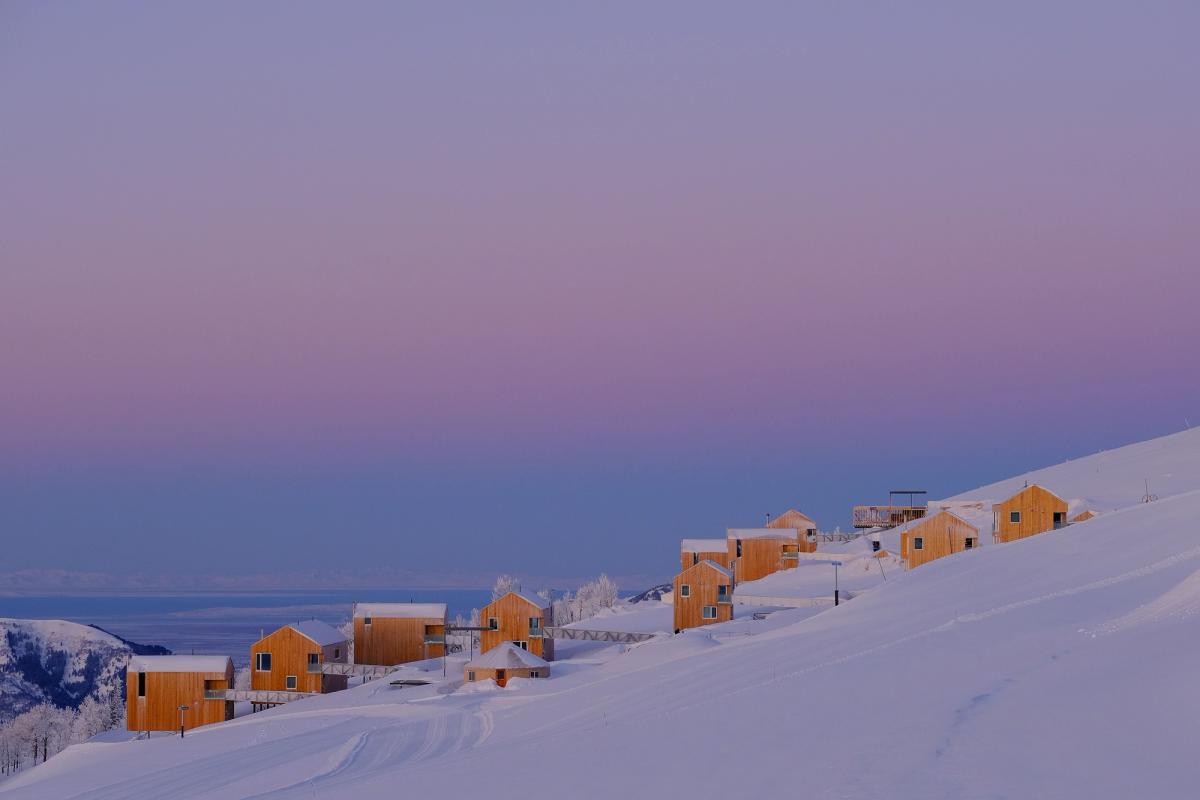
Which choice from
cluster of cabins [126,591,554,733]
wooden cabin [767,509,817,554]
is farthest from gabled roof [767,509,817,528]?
cluster of cabins [126,591,554,733]

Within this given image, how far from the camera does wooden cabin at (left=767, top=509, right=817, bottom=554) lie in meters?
92.2

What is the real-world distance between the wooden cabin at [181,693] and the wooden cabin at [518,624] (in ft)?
43.9

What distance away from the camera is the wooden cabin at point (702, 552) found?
81625 mm

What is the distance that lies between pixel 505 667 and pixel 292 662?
15.0m

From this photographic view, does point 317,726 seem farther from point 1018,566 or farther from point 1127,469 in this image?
point 1127,469

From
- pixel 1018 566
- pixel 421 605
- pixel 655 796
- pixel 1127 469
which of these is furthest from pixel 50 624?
pixel 655 796

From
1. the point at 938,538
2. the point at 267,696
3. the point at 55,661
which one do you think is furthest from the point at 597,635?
the point at 55,661

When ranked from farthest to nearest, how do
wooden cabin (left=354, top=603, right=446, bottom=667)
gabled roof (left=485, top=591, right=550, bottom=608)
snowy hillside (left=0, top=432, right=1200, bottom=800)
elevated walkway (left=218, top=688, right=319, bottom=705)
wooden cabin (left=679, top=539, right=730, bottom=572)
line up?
wooden cabin (left=679, top=539, right=730, bottom=572) < wooden cabin (left=354, top=603, right=446, bottom=667) < gabled roof (left=485, top=591, right=550, bottom=608) < elevated walkway (left=218, top=688, right=319, bottom=705) < snowy hillside (left=0, top=432, right=1200, bottom=800)

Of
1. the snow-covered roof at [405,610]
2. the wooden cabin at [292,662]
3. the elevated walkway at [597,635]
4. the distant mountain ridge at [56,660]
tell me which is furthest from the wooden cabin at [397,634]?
the distant mountain ridge at [56,660]

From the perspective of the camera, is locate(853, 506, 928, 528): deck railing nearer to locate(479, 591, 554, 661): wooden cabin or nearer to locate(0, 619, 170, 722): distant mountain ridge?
locate(479, 591, 554, 661): wooden cabin

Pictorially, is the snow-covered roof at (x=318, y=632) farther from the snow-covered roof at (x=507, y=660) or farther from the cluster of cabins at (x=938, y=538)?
the cluster of cabins at (x=938, y=538)

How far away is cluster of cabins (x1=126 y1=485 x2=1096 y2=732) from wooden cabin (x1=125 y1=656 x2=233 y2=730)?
5 centimetres

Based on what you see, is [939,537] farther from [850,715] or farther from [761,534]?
[850,715]

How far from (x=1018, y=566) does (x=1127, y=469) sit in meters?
51.0
